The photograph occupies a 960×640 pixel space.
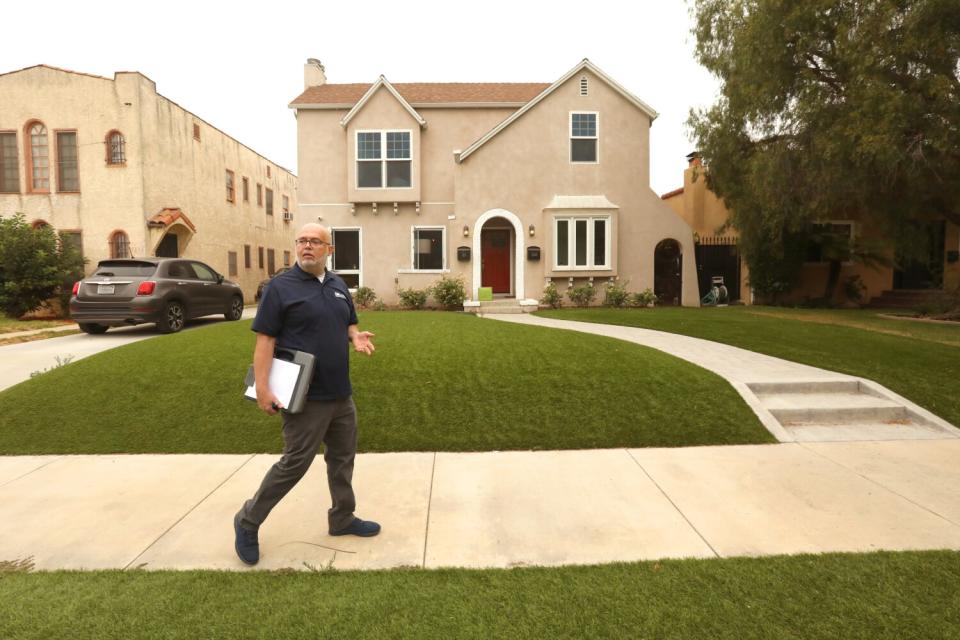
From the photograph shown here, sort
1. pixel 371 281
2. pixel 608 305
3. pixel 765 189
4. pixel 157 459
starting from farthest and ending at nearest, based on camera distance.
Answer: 1. pixel 371 281
2. pixel 608 305
3. pixel 765 189
4. pixel 157 459

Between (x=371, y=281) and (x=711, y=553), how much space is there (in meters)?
15.6

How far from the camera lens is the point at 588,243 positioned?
1633 cm

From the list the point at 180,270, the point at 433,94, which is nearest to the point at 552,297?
the point at 433,94

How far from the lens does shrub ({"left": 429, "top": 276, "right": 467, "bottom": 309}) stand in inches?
633

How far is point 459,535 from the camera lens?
3.36 m

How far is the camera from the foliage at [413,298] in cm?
1650

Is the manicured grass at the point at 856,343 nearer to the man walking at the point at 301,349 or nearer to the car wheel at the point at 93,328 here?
the man walking at the point at 301,349

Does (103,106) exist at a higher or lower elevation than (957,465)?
higher

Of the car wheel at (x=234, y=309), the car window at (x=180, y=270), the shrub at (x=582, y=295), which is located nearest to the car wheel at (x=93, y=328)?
the car window at (x=180, y=270)

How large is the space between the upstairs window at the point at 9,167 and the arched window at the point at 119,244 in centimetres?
370

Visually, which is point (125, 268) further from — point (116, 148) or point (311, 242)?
point (311, 242)

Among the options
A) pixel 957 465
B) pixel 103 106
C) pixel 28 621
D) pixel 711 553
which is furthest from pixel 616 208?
pixel 103 106

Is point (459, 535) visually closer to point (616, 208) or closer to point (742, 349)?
point (742, 349)

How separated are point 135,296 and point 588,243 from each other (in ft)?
39.8
